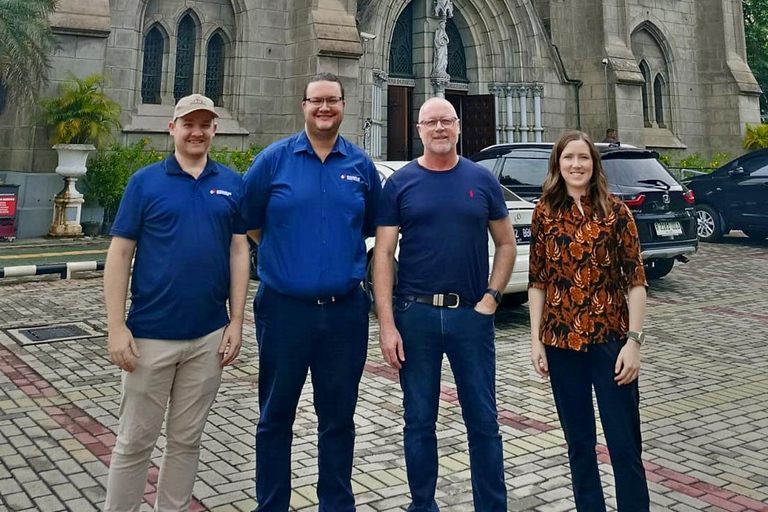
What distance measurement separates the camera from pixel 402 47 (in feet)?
62.3

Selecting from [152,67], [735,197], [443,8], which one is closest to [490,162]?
[735,197]

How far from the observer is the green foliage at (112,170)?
13.8 metres

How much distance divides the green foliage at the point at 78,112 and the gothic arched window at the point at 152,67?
2.47 metres

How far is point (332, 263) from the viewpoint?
Result: 3.09m

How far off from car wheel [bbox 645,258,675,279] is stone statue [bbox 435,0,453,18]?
1034 centimetres

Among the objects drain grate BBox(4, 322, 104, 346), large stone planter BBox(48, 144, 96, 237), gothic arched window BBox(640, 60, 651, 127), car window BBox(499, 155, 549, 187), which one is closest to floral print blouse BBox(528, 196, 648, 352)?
drain grate BBox(4, 322, 104, 346)

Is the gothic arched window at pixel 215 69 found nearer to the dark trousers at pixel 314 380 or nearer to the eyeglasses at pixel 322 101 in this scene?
the eyeglasses at pixel 322 101

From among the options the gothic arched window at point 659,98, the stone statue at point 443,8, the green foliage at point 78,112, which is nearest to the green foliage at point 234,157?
the green foliage at point 78,112

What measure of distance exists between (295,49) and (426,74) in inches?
166

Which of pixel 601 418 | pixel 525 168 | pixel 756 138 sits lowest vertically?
pixel 601 418

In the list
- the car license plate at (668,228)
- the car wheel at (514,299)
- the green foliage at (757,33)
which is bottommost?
the car wheel at (514,299)

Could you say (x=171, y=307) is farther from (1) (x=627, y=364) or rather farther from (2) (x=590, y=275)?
(1) (x=627, y=364)

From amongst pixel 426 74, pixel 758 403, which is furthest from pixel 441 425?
pixel 426 74

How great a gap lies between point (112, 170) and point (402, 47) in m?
9.21
